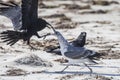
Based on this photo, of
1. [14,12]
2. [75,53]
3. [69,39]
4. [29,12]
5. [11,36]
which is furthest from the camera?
[69,39]

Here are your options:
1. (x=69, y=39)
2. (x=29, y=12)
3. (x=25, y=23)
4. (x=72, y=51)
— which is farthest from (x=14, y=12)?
(x=69, y=39)

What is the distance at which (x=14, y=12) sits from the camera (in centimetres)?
1094

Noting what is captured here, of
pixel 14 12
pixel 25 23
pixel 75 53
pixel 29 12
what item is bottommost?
pixel 75 53

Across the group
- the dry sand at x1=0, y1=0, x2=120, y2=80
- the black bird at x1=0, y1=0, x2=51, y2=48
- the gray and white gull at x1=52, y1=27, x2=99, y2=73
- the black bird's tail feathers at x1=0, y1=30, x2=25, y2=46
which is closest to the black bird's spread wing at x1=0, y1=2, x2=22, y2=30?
the black bird at x1=0, y1=0, x2=51, y2=48

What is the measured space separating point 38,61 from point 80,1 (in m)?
15.5

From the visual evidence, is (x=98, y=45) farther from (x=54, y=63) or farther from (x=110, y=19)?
(x=110, y=19)

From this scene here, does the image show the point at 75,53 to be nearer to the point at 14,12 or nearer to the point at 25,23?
the point at 25,23

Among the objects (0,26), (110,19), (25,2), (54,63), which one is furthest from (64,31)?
(25,2)

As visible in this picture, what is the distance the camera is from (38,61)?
11.2 m

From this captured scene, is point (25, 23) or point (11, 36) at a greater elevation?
point (25, 23)

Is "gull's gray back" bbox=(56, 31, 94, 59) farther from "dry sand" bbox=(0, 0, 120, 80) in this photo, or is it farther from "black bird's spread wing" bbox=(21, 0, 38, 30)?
"black bird's spread wing" bbox=(21, 0, 38, 30)

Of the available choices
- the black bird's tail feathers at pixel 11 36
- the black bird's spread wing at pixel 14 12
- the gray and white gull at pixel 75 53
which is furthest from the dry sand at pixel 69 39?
the black bird's spread wing at pixel 14 12

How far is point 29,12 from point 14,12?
541 mm

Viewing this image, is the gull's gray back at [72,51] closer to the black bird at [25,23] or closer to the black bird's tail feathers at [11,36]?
the black bird at [25,23]
